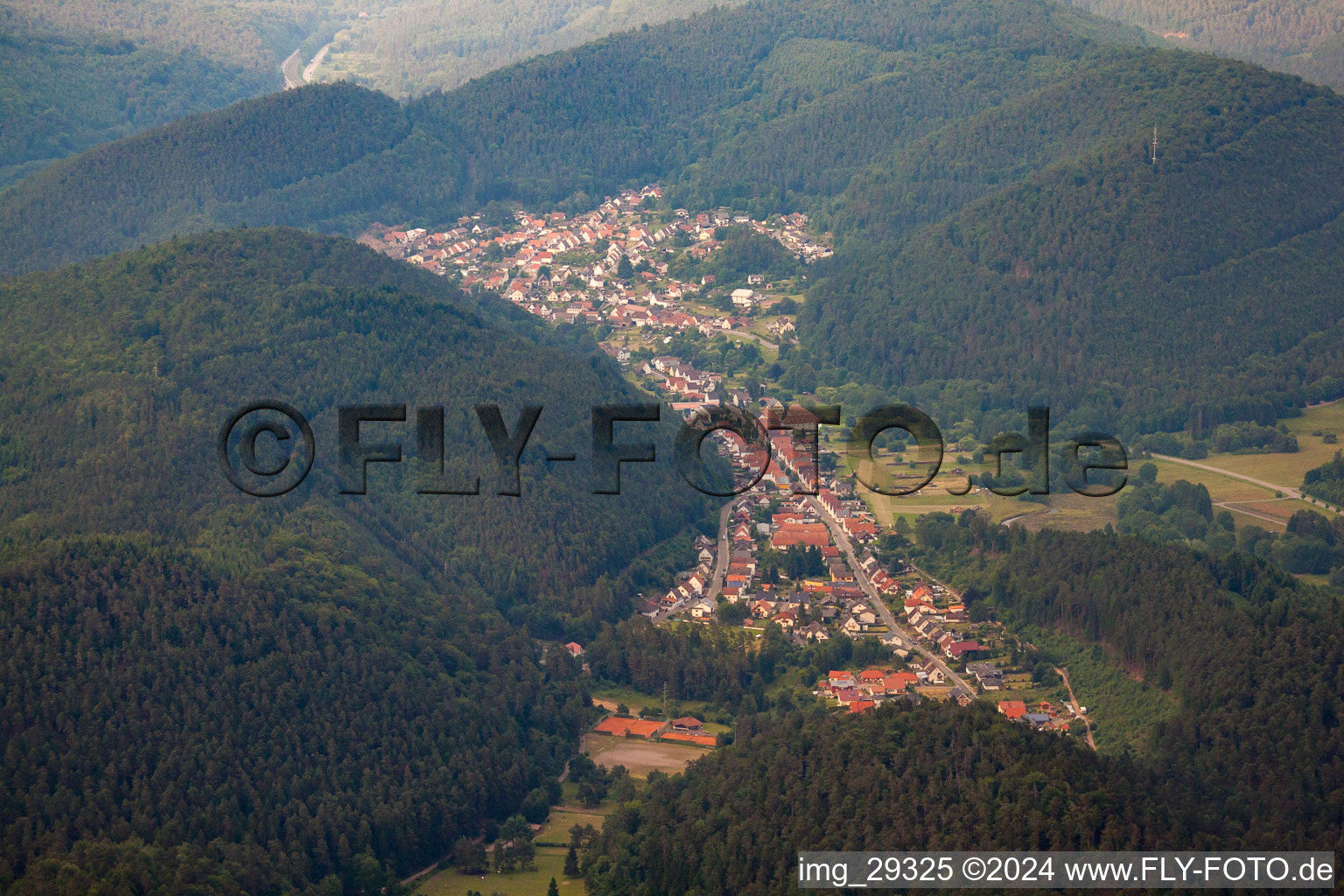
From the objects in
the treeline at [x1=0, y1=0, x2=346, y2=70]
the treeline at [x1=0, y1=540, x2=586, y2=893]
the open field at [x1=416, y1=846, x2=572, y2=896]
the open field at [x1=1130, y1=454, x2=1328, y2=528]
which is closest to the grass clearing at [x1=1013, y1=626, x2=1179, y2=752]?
the treeline at [x1=0, y1=540, x2=586, y2=893]

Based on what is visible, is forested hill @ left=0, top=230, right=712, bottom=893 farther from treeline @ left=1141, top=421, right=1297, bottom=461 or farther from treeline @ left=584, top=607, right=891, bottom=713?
treeline @ left=1141, top=421, right=1297, bottom=461

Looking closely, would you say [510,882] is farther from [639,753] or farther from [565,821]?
[639,753]

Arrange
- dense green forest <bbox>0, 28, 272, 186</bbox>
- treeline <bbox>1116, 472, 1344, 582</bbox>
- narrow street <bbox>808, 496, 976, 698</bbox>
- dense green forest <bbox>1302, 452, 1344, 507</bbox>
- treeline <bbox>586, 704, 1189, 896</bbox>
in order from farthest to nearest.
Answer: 1. dense green forest <bbox>0, 28, 272, 186</bbox>
2. dense green forest <bbox>1302, 452, 1344, 507</bbox>
3. treeline <bbox>1116, 472, 1344, 582</bbox>
4. narrow street <bbox>808, 496, 976, 698</bbox>
5. treeline <bbox>586, 704, 1189, 896</bbox>

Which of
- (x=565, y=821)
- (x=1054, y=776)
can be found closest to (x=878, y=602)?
(x=565, y=821)

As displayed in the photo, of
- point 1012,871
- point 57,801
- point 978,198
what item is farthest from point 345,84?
point 1012,871

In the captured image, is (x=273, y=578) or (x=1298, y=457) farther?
(x=1298, y=457)

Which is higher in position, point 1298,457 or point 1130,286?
point 1130,286

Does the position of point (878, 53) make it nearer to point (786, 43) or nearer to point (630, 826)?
point (786, 43)
